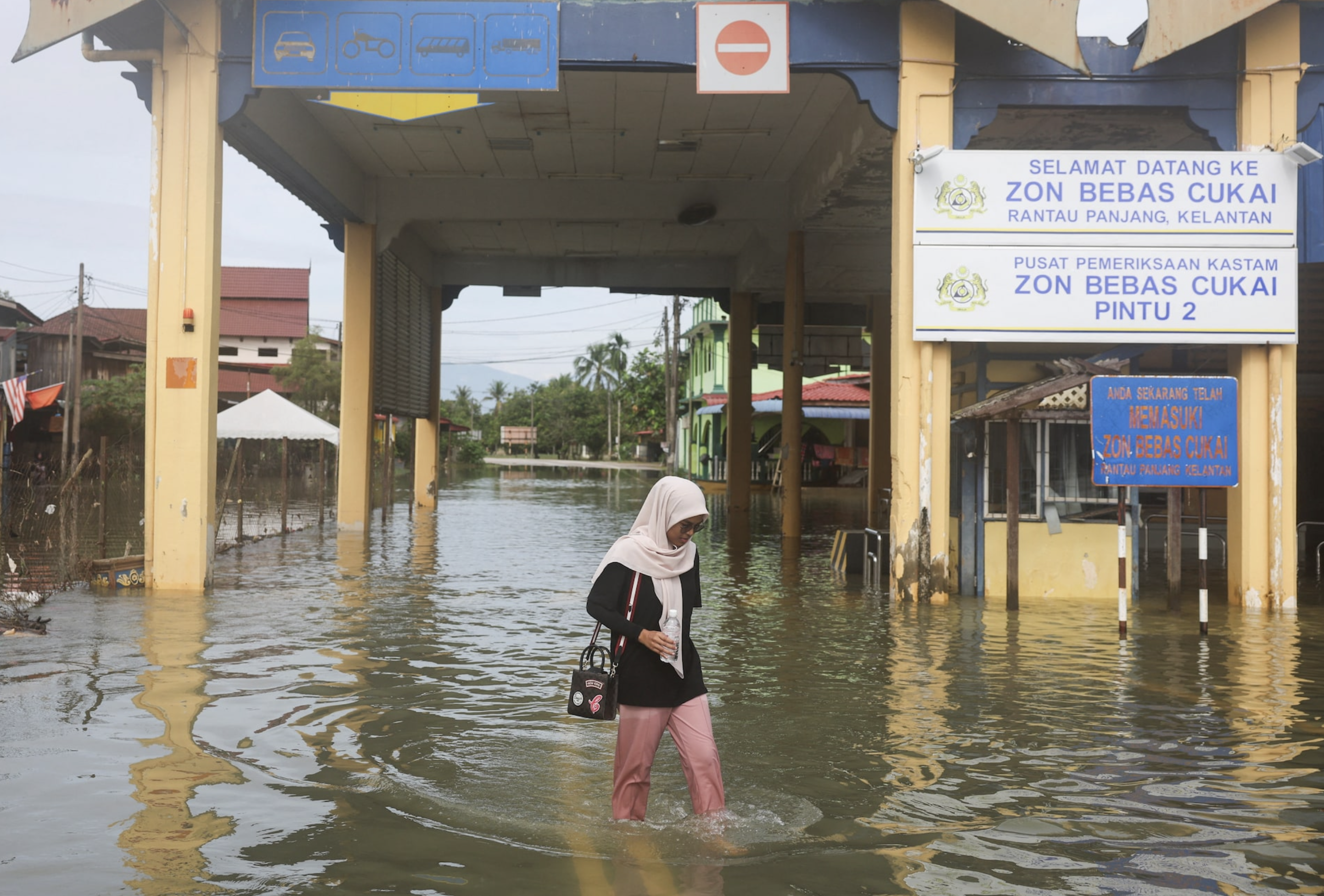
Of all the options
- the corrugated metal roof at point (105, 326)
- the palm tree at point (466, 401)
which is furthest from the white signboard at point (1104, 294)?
the palm tree at point (466, 401)

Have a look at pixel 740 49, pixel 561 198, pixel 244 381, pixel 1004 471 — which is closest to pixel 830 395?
pixel 561 198

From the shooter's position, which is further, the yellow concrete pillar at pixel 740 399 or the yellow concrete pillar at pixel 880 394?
the yellow concrete pillar at pixel 880 394

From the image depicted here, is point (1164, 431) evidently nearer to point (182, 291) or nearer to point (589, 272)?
point (182, 291)

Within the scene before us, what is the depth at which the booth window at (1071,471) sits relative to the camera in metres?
12.9

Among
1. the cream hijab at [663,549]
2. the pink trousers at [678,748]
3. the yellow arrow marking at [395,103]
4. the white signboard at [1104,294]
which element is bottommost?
the pink trousers at [678,748]

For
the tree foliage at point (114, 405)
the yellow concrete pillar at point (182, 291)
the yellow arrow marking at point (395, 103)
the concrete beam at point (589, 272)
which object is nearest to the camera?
the yellow concrete pillar at point (182, 291)

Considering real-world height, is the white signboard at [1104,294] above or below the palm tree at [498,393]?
below

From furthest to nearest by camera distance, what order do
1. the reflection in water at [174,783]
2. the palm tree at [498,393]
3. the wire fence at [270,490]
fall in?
the palm tree at [498,393] → the wire fence at [270,490] → the reflection in water at [174,783]

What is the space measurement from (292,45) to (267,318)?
5481cm

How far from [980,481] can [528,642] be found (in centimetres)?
569

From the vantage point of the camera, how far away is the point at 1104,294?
473 inches

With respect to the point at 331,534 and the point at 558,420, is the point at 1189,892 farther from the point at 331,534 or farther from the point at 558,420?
the point at 558,420

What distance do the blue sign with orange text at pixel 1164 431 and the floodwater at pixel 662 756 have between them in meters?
1.44

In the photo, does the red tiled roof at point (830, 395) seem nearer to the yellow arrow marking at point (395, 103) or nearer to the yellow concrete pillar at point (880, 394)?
the yellow concrete pillar at point (880, 394)
